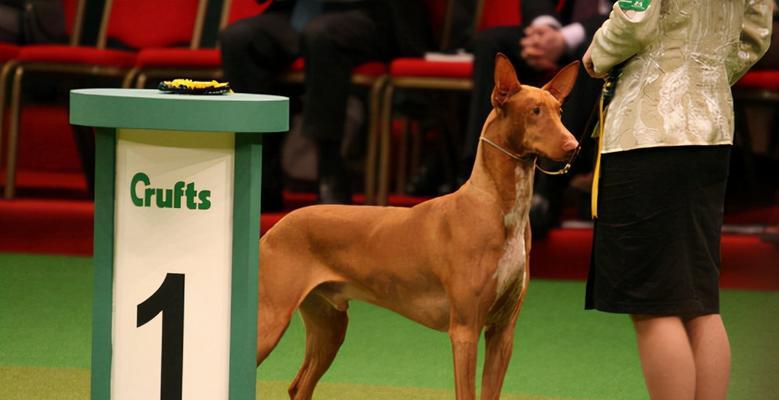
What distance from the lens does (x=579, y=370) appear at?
14.1ft

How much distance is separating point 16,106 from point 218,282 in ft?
14.8

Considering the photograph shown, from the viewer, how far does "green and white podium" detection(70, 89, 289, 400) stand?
8.39 feet

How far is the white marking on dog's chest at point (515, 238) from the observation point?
9.35ft

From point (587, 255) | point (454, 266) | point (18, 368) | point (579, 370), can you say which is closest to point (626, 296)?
point (454, 266)

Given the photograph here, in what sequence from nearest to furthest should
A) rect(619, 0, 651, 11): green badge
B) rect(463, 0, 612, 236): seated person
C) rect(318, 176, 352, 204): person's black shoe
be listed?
1. rect(619, 0, 651, 11): green badge
2. rect(463, 0, 612, 236): seated person
3. rect(318, 176, 352, 204): person's black shoe

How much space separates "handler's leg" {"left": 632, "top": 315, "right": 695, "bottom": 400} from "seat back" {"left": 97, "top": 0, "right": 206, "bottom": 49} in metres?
4.65

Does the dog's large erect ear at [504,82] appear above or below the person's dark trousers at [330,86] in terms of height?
above

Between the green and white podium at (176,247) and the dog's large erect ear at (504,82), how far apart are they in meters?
0.50

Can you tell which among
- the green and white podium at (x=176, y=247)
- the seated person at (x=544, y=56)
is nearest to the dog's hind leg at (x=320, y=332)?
the green and white podium at (x=176, y=247)

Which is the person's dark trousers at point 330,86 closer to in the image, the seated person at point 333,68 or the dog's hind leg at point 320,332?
the seated person at point 333,68

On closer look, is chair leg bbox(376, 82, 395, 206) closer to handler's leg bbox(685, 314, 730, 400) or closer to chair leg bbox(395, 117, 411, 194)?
chair leg bbox(395, 117, 411, 194)

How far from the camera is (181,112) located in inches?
98.5

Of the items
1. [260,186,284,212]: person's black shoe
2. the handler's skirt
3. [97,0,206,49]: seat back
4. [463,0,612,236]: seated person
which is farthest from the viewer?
[97,0,206,49]: seat back

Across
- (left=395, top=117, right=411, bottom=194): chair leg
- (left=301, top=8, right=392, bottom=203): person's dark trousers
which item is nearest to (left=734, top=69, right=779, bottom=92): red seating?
(left=301, top=8, right=392, bottom=203): person's dark trousers
